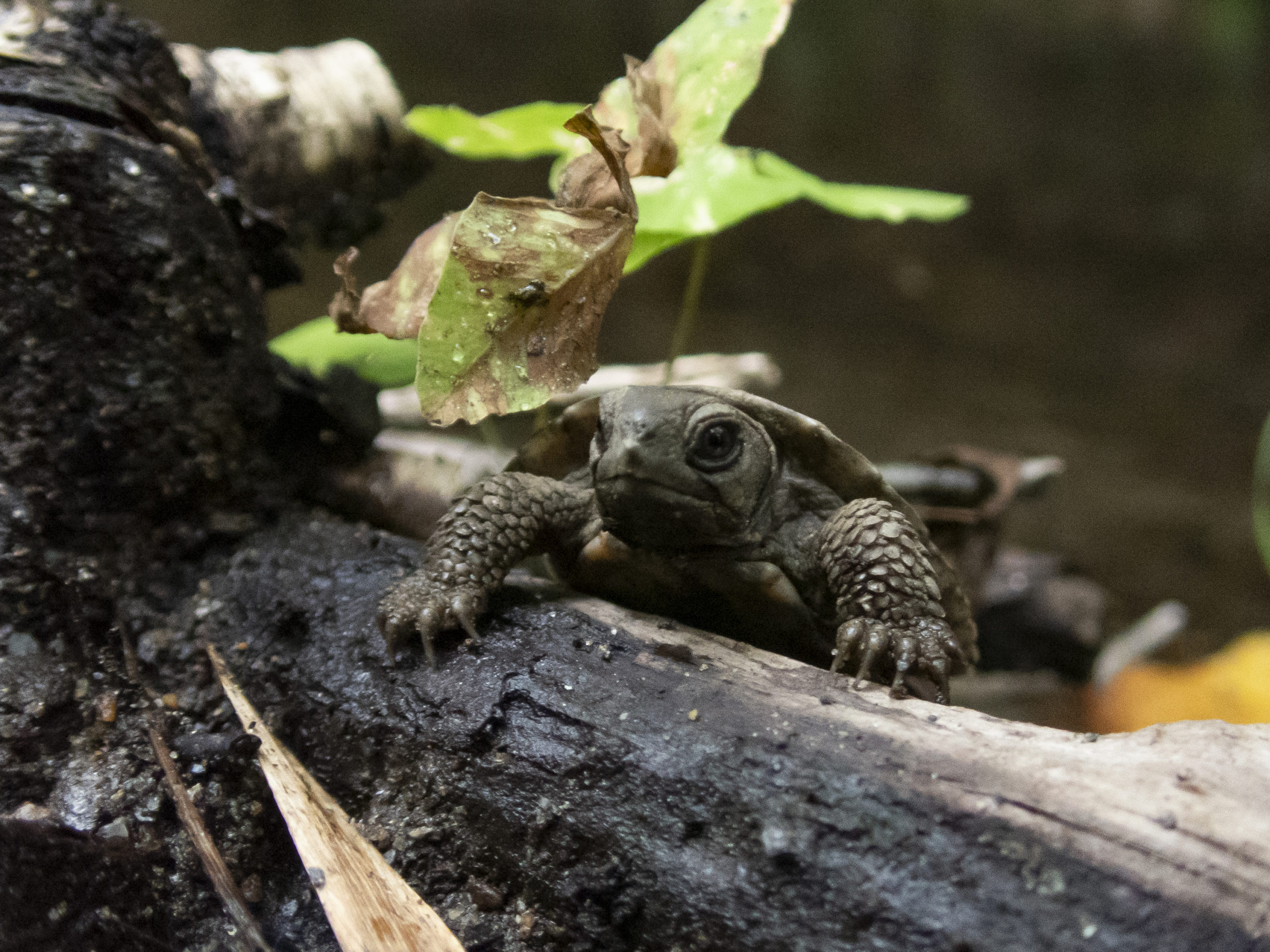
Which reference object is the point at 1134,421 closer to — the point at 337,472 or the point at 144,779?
the point at 337,472

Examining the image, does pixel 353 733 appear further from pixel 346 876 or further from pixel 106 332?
pixel 106 332

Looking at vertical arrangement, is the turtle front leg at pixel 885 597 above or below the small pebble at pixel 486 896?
above

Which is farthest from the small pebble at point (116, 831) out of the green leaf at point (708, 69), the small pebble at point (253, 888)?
the green leaf at point (708, 69)

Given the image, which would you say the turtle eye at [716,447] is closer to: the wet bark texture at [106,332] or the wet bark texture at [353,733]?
the wet bark texture at [353,733]

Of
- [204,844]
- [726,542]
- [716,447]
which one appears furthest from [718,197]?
[204,844]

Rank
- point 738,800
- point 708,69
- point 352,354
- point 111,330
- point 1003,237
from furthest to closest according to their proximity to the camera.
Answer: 1. point 1003,237
2. point 352,354
3. point 708,69
4. point 111,330
5. point 738,800

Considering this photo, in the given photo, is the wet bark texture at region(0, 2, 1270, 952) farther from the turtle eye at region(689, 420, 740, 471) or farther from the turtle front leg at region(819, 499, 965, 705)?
the turtle eye at region(689, 420, 740, 471)
